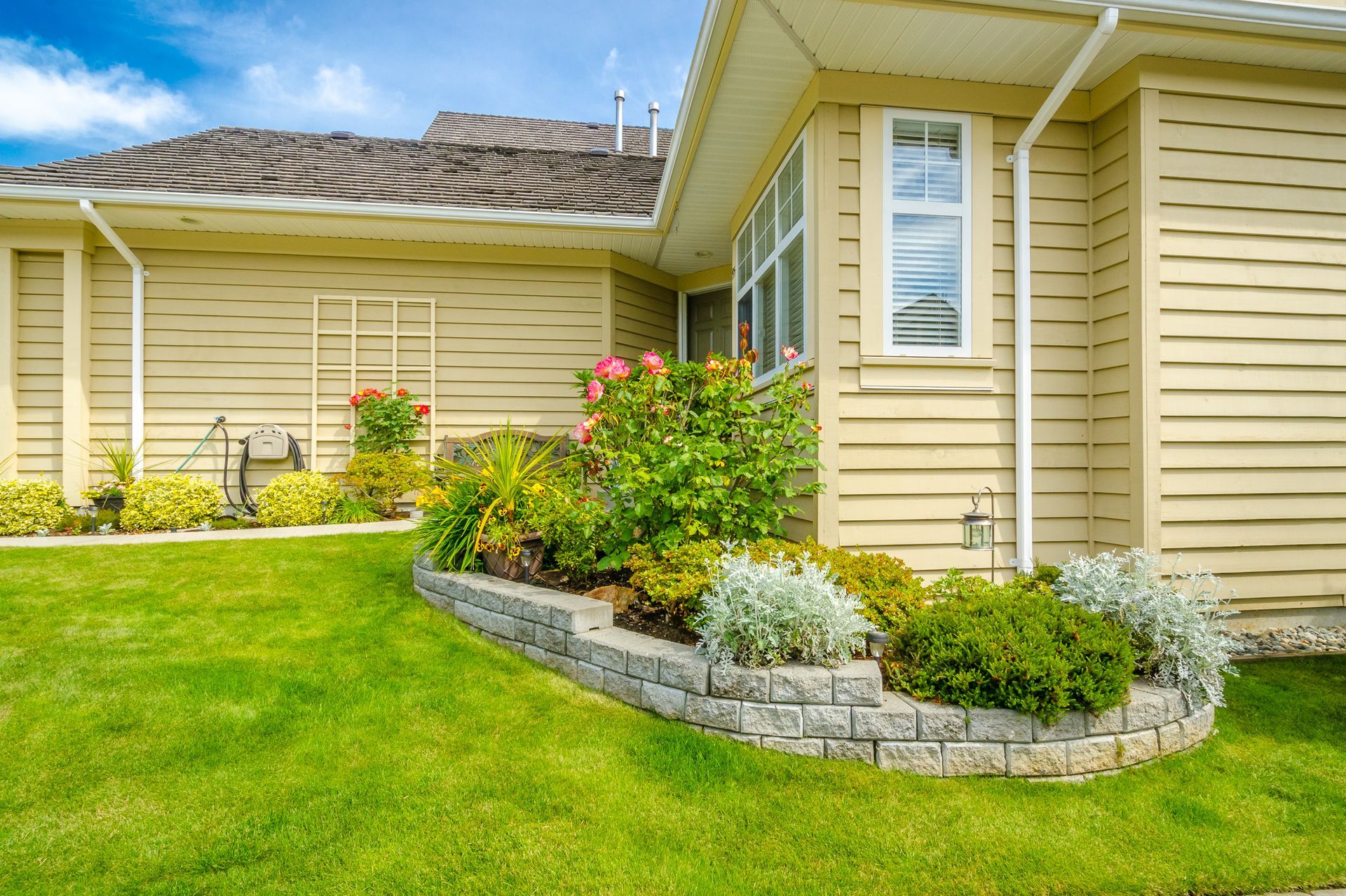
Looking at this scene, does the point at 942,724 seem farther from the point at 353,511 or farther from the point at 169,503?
the point at 169,503

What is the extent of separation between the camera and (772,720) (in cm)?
247

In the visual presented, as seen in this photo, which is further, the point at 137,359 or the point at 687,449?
the point at 137,359

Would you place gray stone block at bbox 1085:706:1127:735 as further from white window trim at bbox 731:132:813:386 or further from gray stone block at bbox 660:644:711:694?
white window trim at bbox 731:132:813:386

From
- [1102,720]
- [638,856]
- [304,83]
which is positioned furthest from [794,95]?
[304,83]

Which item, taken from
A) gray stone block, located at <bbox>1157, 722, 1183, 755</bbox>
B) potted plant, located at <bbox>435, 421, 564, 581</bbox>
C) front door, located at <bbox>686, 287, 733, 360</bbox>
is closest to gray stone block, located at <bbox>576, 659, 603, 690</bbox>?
potted plant, located at <bbox>435, 421, 564, 581</bbox>

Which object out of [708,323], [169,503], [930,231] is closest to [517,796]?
[930,231]

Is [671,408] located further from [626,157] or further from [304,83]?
[304,83]

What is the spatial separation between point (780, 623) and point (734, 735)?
45cm

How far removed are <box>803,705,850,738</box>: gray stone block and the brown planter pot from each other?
1.88m

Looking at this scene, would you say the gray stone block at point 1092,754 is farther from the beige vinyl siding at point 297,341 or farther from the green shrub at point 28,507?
the green shrub at point 28,507

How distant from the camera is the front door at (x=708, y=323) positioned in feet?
26.4

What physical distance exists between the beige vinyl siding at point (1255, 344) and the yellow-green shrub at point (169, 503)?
288 inches

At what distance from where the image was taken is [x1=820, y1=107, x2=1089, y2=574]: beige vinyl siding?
3.91 m

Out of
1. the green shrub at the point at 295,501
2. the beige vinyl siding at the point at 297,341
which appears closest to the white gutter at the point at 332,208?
the beige vinyl siding at the point at 297,341
